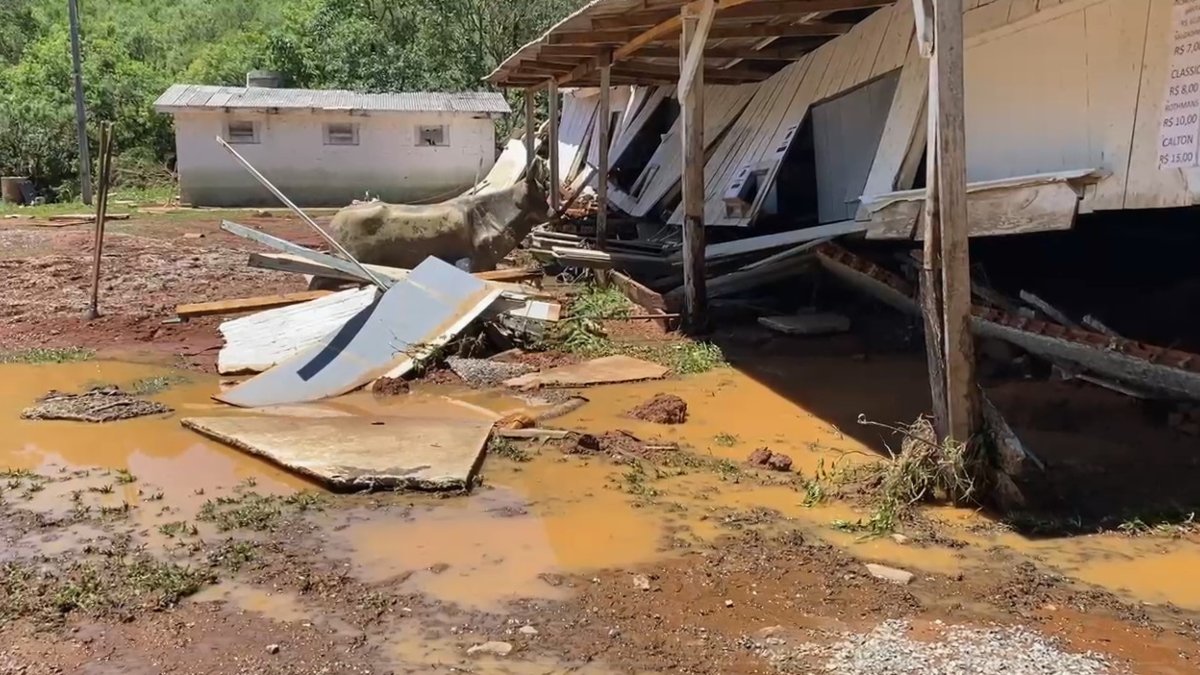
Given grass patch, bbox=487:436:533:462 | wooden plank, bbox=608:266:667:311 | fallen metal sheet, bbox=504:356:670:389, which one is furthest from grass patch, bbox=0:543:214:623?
wooden plank, bbox=608:266:667:311

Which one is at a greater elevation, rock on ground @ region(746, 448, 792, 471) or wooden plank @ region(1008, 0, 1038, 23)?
wooden plank @ region(1008, 0, 1038, 23)

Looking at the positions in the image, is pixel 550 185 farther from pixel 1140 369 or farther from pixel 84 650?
pixel 84 650

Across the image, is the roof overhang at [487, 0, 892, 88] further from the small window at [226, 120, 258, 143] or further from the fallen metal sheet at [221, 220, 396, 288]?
the small window at [226, 120, 258, 143]

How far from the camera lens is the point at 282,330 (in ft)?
32.4

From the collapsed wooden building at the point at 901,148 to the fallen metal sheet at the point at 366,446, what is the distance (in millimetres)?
3417

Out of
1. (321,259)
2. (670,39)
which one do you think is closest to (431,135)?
(670,39)

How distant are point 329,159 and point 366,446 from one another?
21553mm

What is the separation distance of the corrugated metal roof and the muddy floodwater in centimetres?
1923

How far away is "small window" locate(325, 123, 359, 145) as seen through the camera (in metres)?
26.9

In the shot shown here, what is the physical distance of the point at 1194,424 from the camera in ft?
21.3

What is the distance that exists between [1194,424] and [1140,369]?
481mm

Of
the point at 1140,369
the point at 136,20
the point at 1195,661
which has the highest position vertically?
the point at 136,20

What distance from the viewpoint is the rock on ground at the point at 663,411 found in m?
7.62

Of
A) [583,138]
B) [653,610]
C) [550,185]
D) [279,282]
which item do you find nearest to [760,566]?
[653,610]
